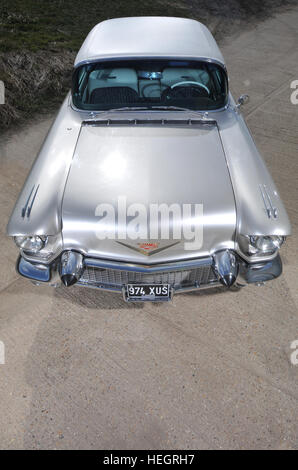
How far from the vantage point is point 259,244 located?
2.39m

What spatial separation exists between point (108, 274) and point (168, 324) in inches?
26.6

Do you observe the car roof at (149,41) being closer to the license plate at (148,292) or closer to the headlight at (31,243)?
the headlight at (31,243)

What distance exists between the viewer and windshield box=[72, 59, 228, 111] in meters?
3.05

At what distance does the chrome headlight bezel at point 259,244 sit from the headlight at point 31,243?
1.28m

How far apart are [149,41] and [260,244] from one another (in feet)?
6.77

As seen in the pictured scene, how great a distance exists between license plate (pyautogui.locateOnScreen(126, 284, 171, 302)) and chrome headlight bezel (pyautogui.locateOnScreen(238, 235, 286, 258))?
22.4 inches

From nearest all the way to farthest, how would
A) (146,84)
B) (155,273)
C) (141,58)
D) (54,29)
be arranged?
(155,273) → (141,58) → (146,84) → (54,29)

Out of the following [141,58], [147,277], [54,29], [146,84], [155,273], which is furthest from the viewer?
[54,29]

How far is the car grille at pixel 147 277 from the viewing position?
2.41 metres

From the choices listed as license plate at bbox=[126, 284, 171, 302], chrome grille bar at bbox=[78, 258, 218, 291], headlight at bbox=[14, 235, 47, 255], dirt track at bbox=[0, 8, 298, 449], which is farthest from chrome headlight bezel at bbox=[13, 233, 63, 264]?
dirt track at bbox=[0, 8, 298, 449]

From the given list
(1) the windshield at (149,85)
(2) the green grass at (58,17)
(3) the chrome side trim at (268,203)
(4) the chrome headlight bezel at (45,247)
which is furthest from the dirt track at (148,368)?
(2) the green grass at (58,17)

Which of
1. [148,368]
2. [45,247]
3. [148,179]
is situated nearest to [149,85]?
[148,179]

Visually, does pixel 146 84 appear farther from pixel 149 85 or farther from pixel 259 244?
pixel 259 244

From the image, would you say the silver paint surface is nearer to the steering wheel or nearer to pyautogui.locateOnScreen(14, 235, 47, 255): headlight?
pyautogui.locateOnScreen(14, 235, 47, 255): headlight
